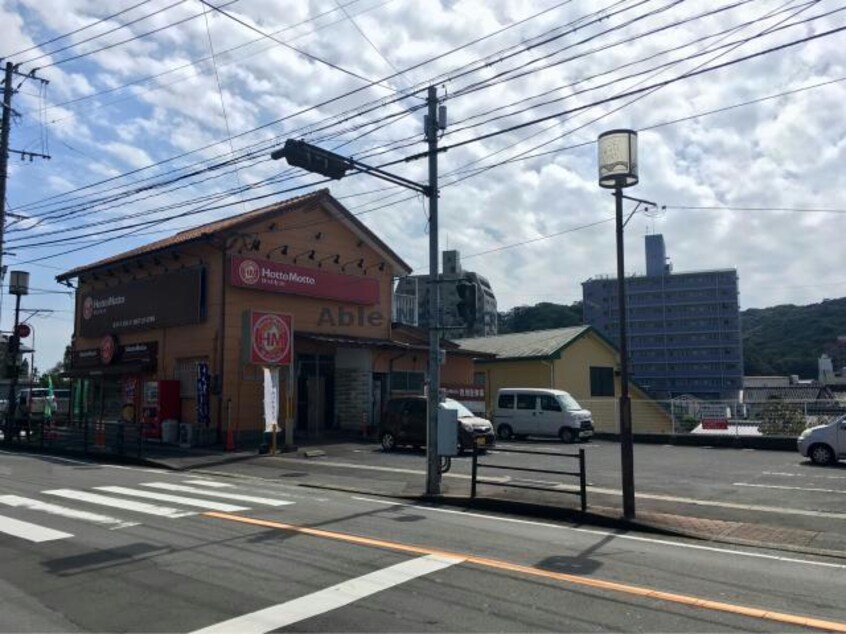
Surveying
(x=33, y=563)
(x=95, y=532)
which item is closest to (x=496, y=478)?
(x=95, y=532)

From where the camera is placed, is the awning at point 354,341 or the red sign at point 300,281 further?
the awning at point 354,341

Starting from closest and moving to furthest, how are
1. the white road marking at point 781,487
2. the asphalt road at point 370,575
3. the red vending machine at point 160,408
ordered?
the asphalt road at point 370,575, the white road marking at point 781,487, the red vending machine at point 160,408

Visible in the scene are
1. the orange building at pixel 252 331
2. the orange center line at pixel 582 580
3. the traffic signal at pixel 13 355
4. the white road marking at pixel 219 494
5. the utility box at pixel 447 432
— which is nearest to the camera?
the orange center line at pixel 582 580

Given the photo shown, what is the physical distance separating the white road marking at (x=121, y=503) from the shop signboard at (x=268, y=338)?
9478mm

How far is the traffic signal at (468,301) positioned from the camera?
13.3 m

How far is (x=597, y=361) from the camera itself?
37.8m

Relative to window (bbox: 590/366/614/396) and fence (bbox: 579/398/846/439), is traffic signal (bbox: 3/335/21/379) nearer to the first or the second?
fence (bbox: 579/398/846/439)

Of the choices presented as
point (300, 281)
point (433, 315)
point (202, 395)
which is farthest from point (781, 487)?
point (300, 281)

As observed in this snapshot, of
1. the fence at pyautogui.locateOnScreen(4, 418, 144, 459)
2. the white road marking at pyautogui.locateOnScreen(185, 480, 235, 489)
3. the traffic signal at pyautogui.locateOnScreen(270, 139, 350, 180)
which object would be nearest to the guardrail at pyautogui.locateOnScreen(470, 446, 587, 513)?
the white road marking at pyautogui.locateOnScreen(185, 480, 235, 489)

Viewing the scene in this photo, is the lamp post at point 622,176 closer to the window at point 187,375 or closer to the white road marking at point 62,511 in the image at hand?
the white road marking at point 62,511

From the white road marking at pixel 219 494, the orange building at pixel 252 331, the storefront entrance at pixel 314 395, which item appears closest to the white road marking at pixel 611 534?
the white road marking at pixel 219 494

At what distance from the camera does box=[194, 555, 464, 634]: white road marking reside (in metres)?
5.57

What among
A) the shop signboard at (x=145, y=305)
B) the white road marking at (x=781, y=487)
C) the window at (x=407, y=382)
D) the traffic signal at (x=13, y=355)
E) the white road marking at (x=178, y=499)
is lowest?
the white road marking at (x=781, y=487)

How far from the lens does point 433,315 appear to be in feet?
46.1
